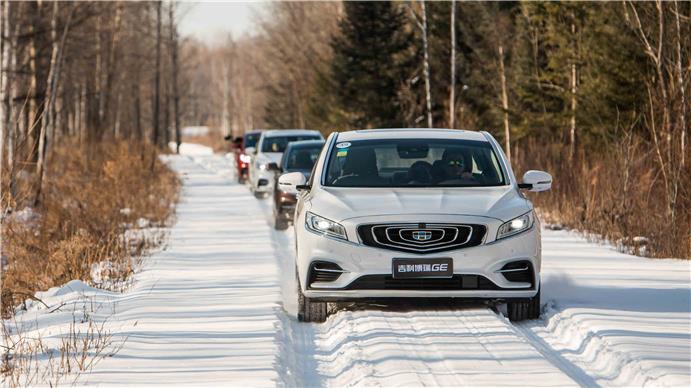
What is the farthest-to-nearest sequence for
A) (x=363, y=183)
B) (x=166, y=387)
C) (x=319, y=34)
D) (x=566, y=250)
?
(x=319, y=34), (x=566, y=250), (x=363, y=183), (x=166, y=387)

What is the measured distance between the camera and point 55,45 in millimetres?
30281

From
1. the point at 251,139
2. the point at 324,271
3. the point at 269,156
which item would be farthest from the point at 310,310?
the point at 251,139

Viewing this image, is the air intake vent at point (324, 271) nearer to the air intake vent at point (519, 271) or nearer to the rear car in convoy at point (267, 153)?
the air intake vent at point (519, 271)

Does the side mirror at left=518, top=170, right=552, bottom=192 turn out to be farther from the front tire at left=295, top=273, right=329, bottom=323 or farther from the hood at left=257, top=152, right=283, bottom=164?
the hood at left=257, top=152, right=283, bottom=164

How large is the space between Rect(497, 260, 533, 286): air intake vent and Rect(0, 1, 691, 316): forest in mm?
4285

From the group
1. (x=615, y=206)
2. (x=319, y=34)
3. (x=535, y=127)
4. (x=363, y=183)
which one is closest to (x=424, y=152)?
(x=363, y=183)

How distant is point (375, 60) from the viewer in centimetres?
4850

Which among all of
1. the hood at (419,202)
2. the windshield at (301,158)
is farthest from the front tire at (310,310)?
the windshield at (301,158)

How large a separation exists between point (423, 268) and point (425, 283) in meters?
0.15

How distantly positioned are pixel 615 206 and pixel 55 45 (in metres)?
19.0

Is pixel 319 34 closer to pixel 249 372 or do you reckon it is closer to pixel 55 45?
pixel 55 45

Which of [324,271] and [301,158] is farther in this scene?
[301,158]

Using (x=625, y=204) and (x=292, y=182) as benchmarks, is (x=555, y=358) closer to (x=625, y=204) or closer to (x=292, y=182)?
(x=292, y=182)

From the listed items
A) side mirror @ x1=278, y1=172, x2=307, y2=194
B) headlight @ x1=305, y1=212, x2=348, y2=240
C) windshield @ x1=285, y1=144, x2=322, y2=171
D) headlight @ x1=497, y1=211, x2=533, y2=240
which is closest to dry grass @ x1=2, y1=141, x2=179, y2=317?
side mirror @ x1=278, y1=172, x2=307, y2=194
